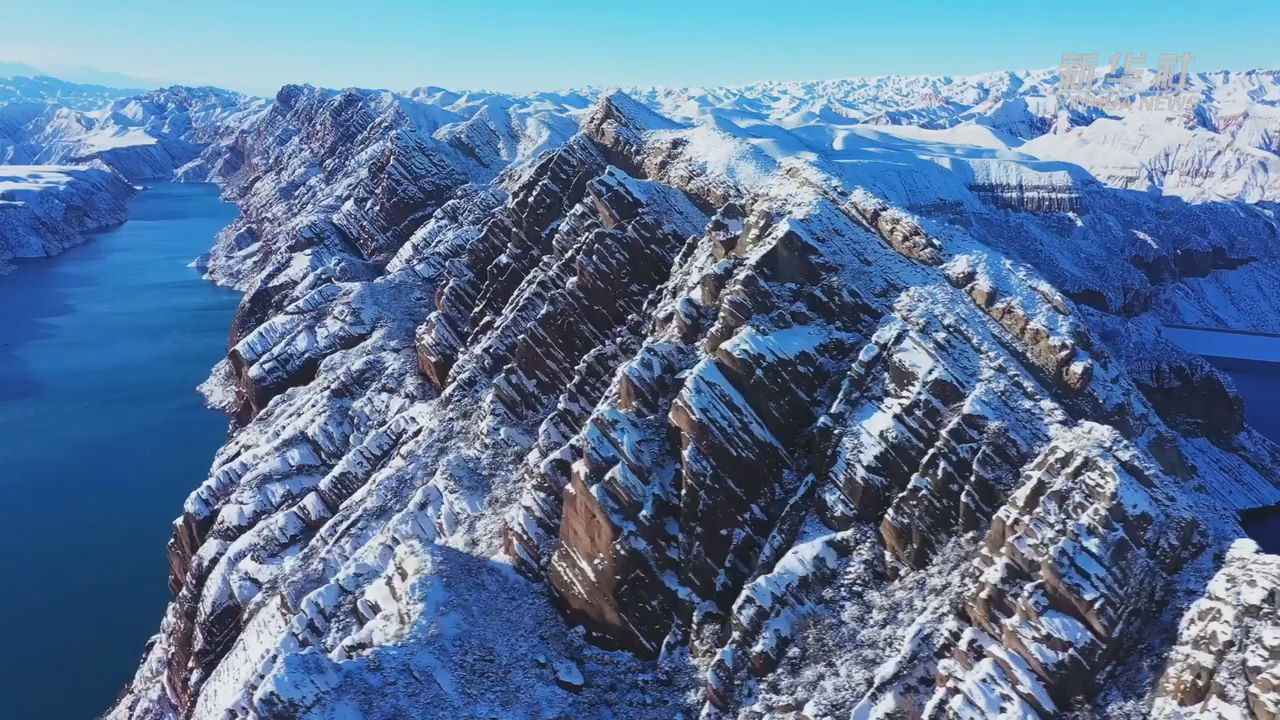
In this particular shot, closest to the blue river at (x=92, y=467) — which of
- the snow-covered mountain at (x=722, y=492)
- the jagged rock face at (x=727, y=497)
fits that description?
the snow-covered mountain at (x=722, y=492)

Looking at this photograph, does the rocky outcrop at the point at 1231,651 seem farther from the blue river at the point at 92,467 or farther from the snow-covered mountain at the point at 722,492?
the blue river at the point at 92,467

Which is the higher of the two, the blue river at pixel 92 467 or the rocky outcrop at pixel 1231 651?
the rocky outcrop at pixel 1231 651

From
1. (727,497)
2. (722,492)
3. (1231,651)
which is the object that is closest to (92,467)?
(722,492)

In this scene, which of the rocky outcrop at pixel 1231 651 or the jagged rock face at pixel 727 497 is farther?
the jagged rock face at pixel 727 497

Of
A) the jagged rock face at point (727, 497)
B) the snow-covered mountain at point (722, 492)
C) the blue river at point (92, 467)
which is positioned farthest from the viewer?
the blue river at point (92, 467)

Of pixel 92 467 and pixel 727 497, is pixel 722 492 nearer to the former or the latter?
pixel 727 497

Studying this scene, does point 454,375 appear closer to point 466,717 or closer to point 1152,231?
point 466,717
